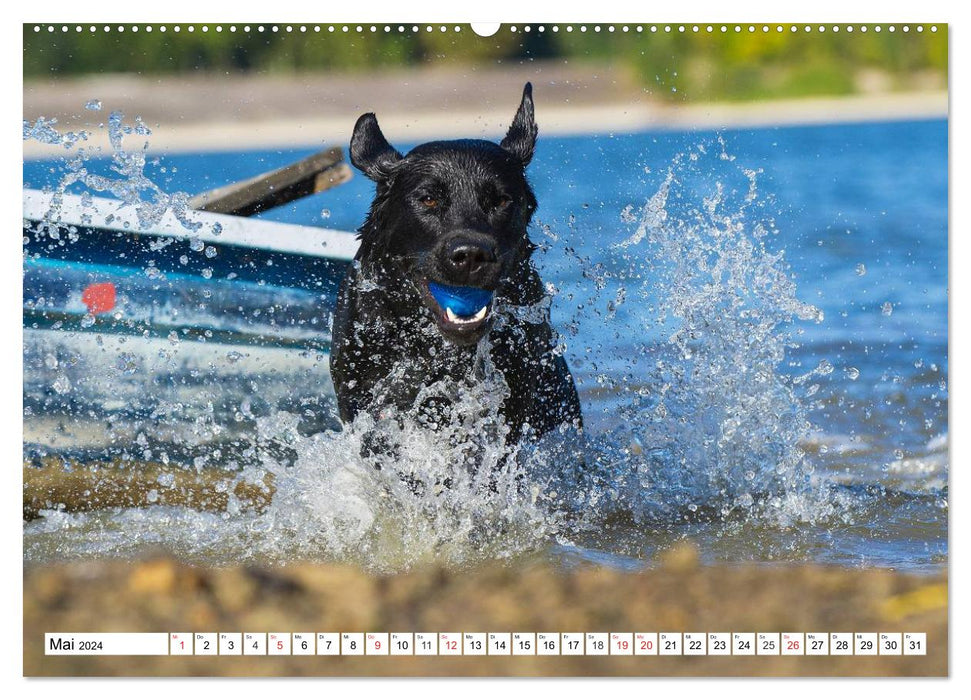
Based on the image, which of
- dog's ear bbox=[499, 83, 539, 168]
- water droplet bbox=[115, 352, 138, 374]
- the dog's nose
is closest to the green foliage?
dog's ear bbox=[499, 83, 539, 168]

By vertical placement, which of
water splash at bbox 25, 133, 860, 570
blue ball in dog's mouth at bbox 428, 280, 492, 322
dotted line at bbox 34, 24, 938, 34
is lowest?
water splash at bbox 25, 133, 860, 570

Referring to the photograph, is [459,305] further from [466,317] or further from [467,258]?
Answer: [467,258]

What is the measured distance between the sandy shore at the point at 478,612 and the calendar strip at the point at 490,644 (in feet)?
0.08

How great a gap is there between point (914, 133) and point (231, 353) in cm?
2064

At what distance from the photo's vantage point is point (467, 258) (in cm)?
405

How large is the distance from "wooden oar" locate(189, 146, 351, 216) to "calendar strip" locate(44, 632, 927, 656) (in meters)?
3.35

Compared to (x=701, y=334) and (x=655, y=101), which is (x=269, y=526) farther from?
(x=655, y=101)

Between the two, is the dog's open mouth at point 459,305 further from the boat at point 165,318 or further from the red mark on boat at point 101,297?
the red mark on boat at point 101,297

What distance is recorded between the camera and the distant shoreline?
16.3m

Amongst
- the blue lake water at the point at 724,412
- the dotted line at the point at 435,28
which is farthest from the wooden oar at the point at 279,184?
the dotted line at the point at 435,28

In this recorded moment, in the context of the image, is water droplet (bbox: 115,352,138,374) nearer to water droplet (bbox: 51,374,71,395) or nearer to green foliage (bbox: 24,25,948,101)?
water droplet (bbox: 51,374,71,395)

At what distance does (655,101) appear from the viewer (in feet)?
62.7

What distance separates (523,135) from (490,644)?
2.45 metres

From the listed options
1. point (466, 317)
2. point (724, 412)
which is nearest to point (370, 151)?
point (466, 317)
